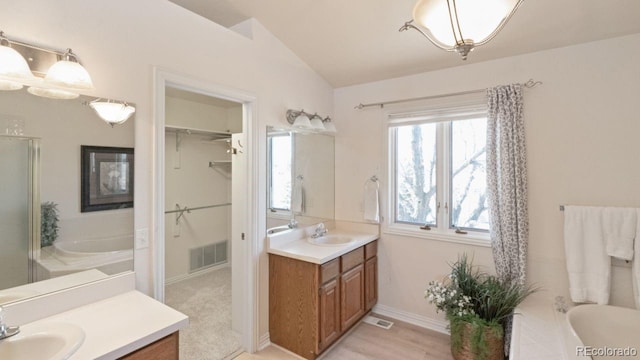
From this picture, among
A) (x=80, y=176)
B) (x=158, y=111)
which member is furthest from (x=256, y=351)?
(x=158, y=111)

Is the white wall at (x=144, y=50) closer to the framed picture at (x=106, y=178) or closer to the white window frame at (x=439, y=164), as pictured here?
the framed picture at (x=106, y=178)

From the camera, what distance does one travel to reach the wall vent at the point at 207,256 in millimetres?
4227

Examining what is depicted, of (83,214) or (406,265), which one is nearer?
(83,214)

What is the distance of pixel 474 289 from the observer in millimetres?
2432

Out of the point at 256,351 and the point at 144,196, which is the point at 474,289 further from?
the point at 144,196

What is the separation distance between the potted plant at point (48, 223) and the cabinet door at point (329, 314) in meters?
1.70

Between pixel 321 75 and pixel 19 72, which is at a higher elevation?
pixel 321 75

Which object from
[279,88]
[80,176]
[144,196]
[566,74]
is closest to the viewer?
[80,176]

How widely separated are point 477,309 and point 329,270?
1200 mm

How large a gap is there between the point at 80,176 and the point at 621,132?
3.48m

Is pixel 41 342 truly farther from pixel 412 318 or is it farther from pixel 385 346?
pixel 412 318

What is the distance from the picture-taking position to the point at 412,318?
9.87 feet

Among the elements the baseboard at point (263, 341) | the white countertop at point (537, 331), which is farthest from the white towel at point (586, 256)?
the baseboard at point (263, 341)

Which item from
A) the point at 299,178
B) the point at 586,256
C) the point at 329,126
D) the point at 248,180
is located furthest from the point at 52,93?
the point at 586,256
